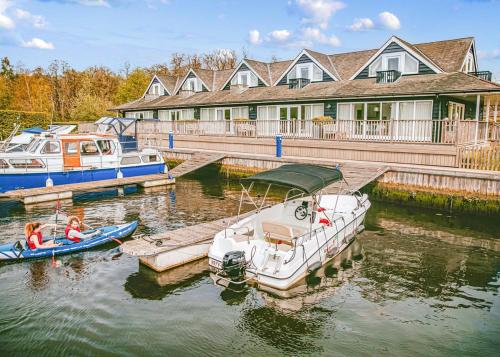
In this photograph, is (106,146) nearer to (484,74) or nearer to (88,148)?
(88,148)

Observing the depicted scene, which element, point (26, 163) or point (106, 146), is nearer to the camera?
point (26, 163)

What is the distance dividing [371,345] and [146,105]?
40.5 m

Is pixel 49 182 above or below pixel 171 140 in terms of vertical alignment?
below

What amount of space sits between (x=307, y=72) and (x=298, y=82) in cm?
128

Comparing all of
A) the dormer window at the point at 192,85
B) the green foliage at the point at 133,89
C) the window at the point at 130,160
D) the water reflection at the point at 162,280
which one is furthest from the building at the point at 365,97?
the green foliage at the point at 133,89

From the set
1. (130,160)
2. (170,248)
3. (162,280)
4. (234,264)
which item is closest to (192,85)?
(130,160)

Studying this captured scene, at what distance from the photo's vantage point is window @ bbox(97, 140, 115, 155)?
22.0m

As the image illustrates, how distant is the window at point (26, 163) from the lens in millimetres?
19547

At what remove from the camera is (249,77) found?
36125 mm

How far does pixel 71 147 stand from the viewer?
20.8 meters

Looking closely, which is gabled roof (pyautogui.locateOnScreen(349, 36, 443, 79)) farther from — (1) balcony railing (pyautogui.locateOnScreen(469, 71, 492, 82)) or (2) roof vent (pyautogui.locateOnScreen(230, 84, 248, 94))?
(2) roof vent (pyautogui.locateOnScreen(230, 84, 248, 94))

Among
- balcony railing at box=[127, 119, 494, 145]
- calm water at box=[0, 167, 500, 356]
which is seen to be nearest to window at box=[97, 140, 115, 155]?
calm water at box=[0, 167, 500, 356]

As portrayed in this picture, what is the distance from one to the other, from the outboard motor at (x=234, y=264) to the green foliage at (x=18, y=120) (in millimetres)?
34968

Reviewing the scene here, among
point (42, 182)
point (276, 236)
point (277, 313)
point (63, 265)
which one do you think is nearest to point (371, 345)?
point (277, 313)
